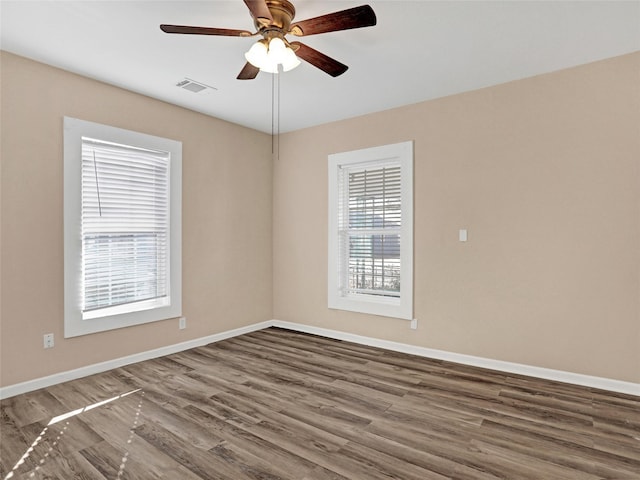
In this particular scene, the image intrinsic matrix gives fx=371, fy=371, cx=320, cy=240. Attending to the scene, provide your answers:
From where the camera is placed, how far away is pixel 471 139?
3.75m

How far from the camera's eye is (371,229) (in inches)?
177

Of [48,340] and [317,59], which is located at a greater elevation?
[317,59]

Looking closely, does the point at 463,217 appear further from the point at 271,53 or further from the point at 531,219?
the point at 271,53

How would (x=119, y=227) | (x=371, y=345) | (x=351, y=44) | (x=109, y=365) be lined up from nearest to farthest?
1. (x=351, y=44)
2. (x=109, y=365)
3. (x=119, y=227)
4. (x=371, y=345)

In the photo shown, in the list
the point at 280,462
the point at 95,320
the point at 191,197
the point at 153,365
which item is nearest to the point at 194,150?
the point at 191,197

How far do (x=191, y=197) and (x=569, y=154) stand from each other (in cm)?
386

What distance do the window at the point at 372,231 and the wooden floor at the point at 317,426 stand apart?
101 centimetres

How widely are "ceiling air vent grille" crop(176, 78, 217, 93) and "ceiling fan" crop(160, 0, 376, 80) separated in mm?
1364

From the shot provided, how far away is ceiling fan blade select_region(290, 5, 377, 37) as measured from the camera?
1.96 meters

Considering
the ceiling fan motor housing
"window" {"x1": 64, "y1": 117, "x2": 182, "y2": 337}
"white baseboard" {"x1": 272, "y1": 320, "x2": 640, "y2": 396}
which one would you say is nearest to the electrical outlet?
"window" {"x1": 64, "y1": 117, "x2": 182, "y2": 337}

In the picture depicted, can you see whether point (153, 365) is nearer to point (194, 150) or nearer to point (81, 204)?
point (81, 204)

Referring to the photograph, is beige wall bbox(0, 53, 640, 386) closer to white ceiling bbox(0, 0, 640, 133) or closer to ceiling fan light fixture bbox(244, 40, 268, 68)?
white ceiling bbox(0, 0, 640, 133)

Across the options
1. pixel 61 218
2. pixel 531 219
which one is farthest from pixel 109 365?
pixel 531 219

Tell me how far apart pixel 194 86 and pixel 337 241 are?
2388 mm
